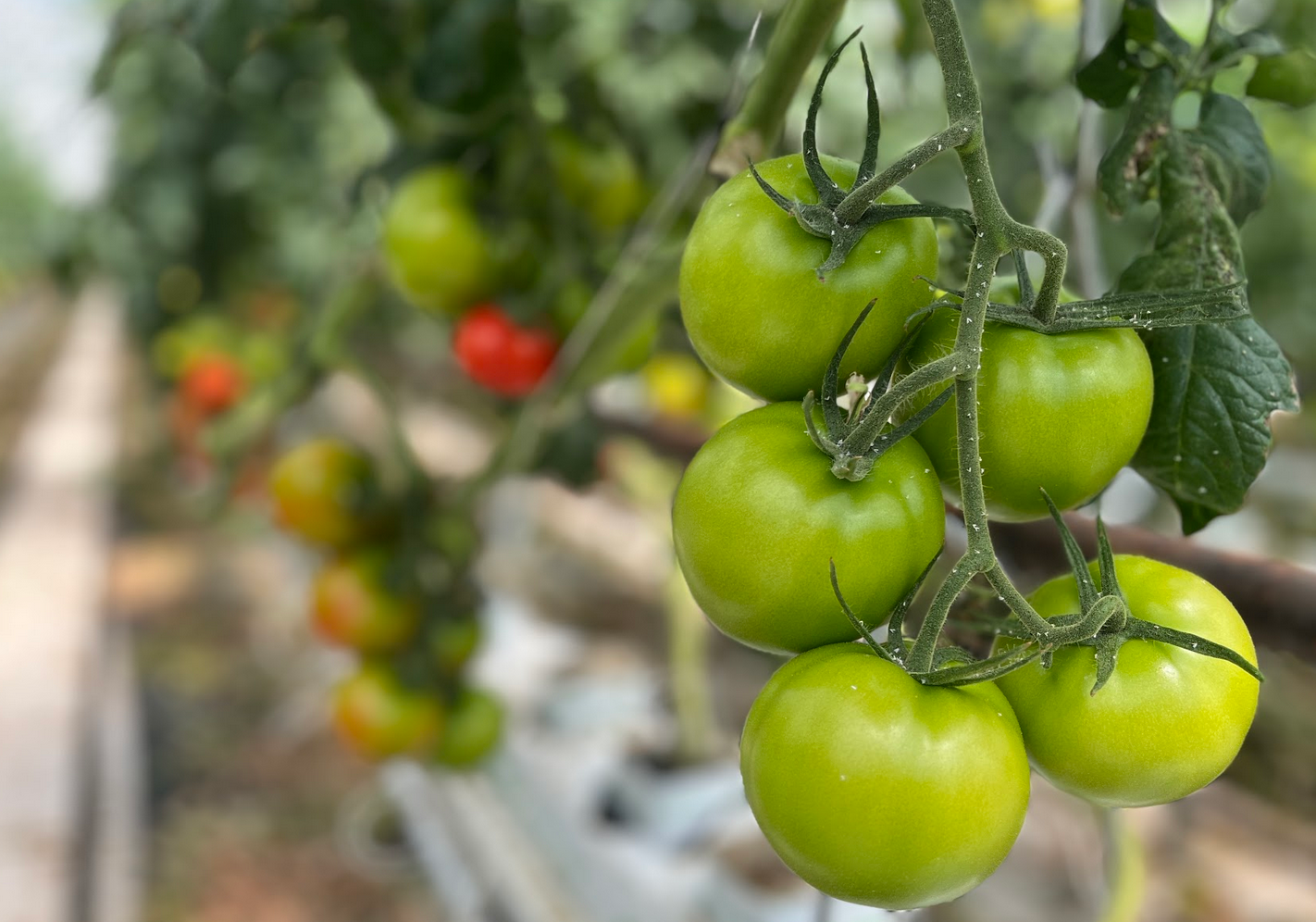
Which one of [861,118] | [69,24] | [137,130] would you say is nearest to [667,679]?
[861,118]

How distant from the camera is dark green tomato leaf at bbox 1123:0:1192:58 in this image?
434 mm

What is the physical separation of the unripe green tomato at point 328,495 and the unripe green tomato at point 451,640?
0.12 m

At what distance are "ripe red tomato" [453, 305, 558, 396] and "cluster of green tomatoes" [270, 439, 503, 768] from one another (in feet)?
0.76

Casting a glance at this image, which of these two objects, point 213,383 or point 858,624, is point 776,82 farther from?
point 213,383

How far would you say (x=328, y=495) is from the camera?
942 millimetres

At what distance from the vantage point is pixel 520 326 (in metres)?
0.81

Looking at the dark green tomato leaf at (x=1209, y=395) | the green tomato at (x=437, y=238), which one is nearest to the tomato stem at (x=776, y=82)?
the dark green tomato leaf at (x=1209, y=395)

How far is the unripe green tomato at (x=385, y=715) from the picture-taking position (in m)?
0.94

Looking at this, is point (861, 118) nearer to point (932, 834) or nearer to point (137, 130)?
point (932, 834)

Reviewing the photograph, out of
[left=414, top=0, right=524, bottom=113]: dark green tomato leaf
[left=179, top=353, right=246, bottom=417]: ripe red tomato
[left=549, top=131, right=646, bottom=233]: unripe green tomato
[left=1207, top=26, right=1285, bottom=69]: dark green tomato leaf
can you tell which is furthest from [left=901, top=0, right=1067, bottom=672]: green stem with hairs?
[left=179, top=353, right=246, bottom=417]: ripe red tomato

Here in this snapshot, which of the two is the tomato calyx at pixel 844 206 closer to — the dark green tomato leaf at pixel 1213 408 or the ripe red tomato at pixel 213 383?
the dark green tomato leaf at pixel 1213 408

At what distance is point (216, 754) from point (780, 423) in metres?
2.34

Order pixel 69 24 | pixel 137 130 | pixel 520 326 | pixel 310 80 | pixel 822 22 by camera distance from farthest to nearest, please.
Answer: pixel 69 24 < pixel 137 130 < pixel 310 80 < pixel 520 326 < pixel 822 22

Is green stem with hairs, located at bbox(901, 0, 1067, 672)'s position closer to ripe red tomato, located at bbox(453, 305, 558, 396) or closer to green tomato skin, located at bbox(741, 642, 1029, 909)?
green tomato skin, located at bbox(741, 642, 1029, 909)
